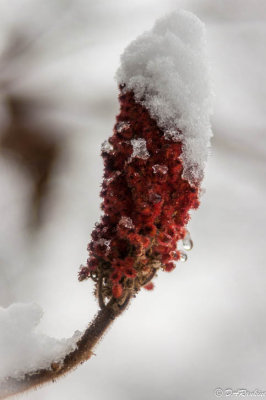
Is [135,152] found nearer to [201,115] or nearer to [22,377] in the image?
[201,115]

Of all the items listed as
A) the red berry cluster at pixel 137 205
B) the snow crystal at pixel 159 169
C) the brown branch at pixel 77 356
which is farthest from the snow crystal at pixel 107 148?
the brown branch at pixel 77 356

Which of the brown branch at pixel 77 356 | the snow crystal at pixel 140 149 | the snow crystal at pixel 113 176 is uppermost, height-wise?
the snow crystal at pixel 140 149

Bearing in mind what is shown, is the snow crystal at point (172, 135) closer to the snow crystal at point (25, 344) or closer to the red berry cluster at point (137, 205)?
the red berry cluster at point (137, 205)

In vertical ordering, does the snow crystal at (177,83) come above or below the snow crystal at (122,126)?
above

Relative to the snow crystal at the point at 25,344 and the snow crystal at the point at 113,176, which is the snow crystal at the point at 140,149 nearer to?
the snow crystal at the point at 113,176

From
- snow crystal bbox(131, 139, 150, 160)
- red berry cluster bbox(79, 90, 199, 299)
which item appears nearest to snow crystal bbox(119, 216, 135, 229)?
red berry cluster bbox(79, 90, 199, 299)

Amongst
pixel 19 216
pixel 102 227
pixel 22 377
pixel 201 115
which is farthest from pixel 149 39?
pixel 19 216
